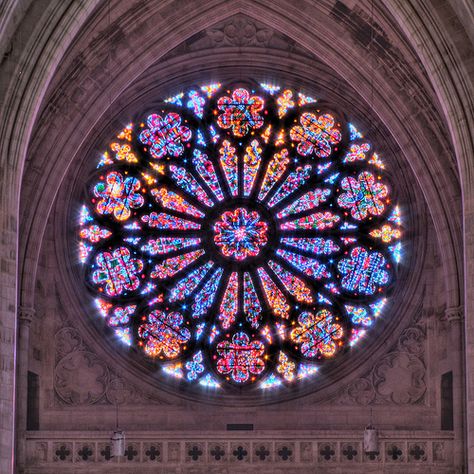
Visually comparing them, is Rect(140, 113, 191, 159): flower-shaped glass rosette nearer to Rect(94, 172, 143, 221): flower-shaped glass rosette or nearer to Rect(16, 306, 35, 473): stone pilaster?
Rect(94, 172, 143, 221): flower-shaped glass rosette

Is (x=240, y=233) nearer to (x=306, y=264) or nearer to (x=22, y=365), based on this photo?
(x=306, y=264)

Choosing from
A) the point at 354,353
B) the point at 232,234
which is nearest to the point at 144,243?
the point at 232,234

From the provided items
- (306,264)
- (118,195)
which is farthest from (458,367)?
(118,195)

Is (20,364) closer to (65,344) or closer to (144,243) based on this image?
(65,344)

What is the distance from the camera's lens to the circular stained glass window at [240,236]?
3038cm

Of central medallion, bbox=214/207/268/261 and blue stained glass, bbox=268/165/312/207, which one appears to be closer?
central medallion, bbox=214/207/268/261

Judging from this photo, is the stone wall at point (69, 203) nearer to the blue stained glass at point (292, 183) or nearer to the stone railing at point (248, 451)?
the stone railing at point (248, 451)

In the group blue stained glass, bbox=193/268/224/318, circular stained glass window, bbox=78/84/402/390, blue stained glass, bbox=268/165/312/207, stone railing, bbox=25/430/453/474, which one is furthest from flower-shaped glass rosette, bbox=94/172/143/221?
stone railing, bbox=25/430/453/474

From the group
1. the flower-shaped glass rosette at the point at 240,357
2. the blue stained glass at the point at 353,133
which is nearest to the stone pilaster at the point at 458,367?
the flower-shaped glass rosette at the point at 240,357

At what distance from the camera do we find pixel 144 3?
29.2 meters

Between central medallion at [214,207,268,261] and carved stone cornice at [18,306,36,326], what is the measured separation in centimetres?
350

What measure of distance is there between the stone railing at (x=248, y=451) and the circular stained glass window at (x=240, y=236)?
121 cm

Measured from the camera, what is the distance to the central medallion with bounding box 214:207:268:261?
30.9 metres

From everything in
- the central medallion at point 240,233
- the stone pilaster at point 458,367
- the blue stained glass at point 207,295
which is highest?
the central medallion at point 240,233
